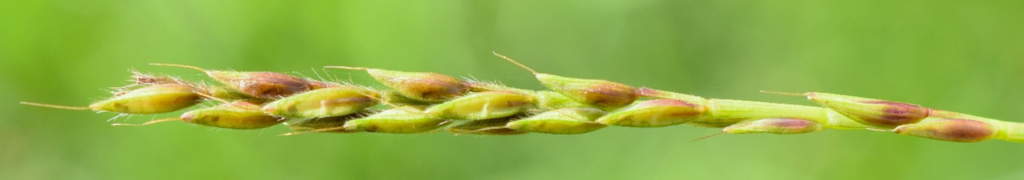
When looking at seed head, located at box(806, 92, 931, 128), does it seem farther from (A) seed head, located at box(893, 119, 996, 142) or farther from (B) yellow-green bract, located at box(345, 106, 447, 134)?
(B) yellow-green bract, located at box(345, 106, 447, 134)

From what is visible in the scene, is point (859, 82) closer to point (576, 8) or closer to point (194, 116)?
point (576, 8)

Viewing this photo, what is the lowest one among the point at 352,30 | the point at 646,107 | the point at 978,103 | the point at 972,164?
the point at 646,107

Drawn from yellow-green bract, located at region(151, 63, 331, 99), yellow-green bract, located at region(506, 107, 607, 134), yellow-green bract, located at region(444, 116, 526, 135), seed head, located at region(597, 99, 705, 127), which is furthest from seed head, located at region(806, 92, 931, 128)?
yellow-green bract, located at region(151, 63, 331, 99)

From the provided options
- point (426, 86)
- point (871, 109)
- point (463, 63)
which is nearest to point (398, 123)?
point (426, 86)

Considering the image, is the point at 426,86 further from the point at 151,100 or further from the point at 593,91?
the point at 151,100

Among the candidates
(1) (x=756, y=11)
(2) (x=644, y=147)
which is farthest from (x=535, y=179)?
(1) (x=756, y=11)

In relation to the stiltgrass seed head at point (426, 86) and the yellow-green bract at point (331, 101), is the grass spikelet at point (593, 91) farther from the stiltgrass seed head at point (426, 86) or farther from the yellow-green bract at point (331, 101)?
the yellow-green bract at point (331, 101)
